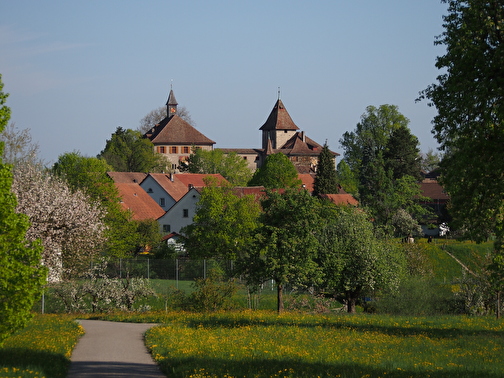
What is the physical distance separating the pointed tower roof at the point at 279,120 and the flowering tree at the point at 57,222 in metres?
137

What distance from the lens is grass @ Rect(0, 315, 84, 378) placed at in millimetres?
13883

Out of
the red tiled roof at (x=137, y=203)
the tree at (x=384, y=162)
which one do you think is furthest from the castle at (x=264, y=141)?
the red tiled roof at (x=137, y=203)

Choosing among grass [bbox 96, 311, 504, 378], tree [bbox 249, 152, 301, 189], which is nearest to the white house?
tree [bbox 249, 152, 301, 189]

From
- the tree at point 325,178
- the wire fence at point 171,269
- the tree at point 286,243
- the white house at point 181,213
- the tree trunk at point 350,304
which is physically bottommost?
the tree trunk at point 350,304

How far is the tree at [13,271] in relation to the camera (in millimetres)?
13305

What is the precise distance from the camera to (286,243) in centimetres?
2759

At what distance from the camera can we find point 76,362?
1616 cm

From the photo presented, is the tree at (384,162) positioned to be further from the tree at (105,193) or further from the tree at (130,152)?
the tree at (130,152)

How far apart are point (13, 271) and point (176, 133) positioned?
470 feet

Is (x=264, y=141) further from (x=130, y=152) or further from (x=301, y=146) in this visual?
(x=130, y=152)

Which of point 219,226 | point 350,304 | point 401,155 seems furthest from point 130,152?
point 350,304

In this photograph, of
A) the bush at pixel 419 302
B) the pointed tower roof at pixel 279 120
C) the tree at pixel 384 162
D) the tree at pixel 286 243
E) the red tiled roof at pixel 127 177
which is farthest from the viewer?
the pointed tower roof at pixel 279 120

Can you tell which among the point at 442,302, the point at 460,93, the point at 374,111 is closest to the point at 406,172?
the point at 374,111

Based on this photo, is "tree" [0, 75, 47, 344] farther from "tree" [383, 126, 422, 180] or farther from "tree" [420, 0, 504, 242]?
"tree" [383, 126, 422, 180]
